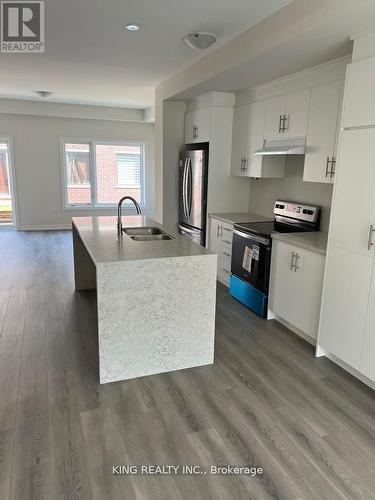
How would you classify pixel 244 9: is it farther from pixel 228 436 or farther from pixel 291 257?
pixel 228 436

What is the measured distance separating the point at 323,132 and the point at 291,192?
1.04 m

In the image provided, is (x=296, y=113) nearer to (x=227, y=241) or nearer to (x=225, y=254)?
(x=227, y=241)

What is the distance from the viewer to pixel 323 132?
10.7 ft

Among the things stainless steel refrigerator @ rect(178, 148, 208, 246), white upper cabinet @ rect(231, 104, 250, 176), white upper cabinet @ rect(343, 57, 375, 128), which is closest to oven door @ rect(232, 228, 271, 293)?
stainless steel refrigerator @ rect(178, 148, 208, 246)

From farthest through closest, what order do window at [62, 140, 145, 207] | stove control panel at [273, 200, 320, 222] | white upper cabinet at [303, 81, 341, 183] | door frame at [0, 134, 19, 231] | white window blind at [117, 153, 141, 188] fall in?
white window blind at [117, 153, 141, 188], window at [62, 140, 145, 207], door frame at [0, 134, 19, 231], stove control panel at [273, 200, 320, 222], white upper cabinet at [303, 81, 341, 183]

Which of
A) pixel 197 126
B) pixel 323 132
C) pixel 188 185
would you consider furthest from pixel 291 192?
pixel 197 126

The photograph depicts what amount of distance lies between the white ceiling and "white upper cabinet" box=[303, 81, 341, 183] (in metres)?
0.87

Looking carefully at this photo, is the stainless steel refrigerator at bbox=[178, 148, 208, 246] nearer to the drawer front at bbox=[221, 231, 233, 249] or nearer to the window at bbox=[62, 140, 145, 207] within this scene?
the drawer front at bbox=[221, 231, 233, 249]

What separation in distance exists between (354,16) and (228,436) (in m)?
2.59

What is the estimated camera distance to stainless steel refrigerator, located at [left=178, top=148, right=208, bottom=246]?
4848 millimetres

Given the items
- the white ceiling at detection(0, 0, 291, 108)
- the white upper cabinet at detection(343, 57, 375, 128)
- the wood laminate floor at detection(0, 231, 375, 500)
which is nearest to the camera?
the wood laminate floor at detection(0, 231, 375, 500)

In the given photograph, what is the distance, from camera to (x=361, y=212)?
8.23 feet

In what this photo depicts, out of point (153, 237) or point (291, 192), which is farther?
point (291, 192)

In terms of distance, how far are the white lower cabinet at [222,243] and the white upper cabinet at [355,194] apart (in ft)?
6.02
